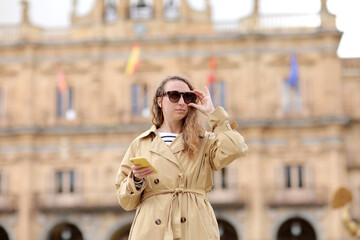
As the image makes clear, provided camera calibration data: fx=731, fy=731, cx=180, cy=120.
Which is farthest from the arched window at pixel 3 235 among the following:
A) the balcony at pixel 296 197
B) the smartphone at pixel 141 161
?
the smartphone at pixel 141 161

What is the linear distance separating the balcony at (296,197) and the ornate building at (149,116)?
5 cm

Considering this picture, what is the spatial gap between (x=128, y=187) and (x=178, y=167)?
0.38m

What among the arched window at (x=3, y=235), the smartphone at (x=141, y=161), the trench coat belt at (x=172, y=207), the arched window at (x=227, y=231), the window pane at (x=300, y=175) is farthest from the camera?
the arched window at (x=3, y=235)

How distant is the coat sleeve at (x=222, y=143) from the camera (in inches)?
201

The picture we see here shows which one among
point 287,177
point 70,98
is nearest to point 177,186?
point 287,177

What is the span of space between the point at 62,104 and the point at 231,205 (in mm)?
9843

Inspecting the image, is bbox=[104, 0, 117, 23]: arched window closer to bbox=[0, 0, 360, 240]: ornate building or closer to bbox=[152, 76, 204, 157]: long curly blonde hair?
bbox=[0, 0, 360, 240]: ornate building

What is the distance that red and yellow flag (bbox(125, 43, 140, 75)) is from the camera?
116 ft

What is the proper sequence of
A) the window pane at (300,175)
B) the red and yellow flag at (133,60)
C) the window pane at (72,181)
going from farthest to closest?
the red and yellow flag at (133,60) < the window pane at (72,181) < the window pane at (300,175)

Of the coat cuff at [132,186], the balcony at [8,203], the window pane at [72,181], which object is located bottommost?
the balcony at [8,203]

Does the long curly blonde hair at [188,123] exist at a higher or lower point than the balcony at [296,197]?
higher

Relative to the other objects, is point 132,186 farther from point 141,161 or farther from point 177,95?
point 177,95

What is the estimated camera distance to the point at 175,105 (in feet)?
17.1

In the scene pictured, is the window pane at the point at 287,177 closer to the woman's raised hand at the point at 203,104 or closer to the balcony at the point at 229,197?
the balcony at the point at 229,197
